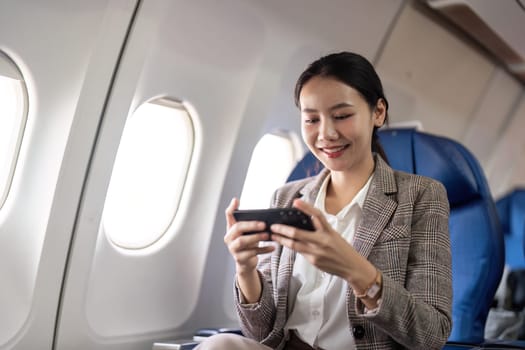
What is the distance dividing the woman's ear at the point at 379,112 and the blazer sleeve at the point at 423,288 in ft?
0.77

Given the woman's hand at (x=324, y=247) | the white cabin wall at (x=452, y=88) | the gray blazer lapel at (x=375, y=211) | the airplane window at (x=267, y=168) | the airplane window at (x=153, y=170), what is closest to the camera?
the woman's hand at (x=324, y=247)

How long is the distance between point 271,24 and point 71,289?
1373mm

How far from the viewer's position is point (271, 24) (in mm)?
2678

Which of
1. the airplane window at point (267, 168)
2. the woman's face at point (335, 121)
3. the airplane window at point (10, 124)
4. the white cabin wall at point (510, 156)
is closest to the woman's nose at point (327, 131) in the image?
the woman's face at point (335, 121)

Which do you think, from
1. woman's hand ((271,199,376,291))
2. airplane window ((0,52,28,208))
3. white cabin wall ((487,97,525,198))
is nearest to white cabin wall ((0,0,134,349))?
airplane window ((0,52,28,208))

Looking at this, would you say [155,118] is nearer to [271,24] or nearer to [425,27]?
[271,24]

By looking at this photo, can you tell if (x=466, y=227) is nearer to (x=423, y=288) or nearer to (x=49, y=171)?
(x=423, y=288)

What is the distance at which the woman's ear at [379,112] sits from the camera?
5.93ft

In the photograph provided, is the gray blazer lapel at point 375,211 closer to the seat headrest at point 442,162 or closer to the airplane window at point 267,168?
the seat headrest at point 442,162

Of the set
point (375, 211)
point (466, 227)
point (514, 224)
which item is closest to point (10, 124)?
point (375, 211)

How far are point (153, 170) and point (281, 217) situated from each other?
141 cm

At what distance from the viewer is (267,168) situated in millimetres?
3291

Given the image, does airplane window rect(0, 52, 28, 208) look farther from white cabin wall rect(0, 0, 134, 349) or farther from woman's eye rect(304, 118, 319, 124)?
woman's eye rect(304, 118, 319, 124)

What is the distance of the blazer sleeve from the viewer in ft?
4.85
